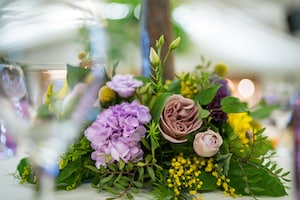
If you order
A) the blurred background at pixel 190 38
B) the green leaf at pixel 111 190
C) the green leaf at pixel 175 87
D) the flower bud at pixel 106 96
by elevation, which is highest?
the blurred background at pixel 190 38

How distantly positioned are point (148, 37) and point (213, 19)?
7.28ft

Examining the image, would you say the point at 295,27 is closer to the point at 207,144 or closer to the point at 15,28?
the point at 207,144

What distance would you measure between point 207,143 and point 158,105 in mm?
81

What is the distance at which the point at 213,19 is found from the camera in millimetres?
2924

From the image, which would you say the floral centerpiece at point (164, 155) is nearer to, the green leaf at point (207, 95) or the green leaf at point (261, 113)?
the green leaf at point (207, 95)

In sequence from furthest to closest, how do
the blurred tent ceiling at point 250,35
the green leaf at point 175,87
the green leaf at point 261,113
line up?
the blurred tent ceiling at point 250,35
the green leaf at point 261,113
the green leaf at point 175,87

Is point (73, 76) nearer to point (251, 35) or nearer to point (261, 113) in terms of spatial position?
point (261, 113)

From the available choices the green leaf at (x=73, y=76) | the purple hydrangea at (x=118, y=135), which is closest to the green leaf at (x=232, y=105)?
the purple hydrangea at (x=118, y=135)

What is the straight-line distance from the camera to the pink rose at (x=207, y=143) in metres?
0.50

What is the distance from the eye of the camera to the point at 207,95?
566 mm

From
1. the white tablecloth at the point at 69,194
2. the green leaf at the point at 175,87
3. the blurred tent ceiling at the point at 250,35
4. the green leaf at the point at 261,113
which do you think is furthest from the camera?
the blurred tent ceiling at the point at 250,35

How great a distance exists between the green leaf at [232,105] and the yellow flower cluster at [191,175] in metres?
0.07

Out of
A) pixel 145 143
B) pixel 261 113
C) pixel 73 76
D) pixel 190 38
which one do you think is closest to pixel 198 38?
pixel 190 38

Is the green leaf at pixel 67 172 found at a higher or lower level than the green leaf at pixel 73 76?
lower
